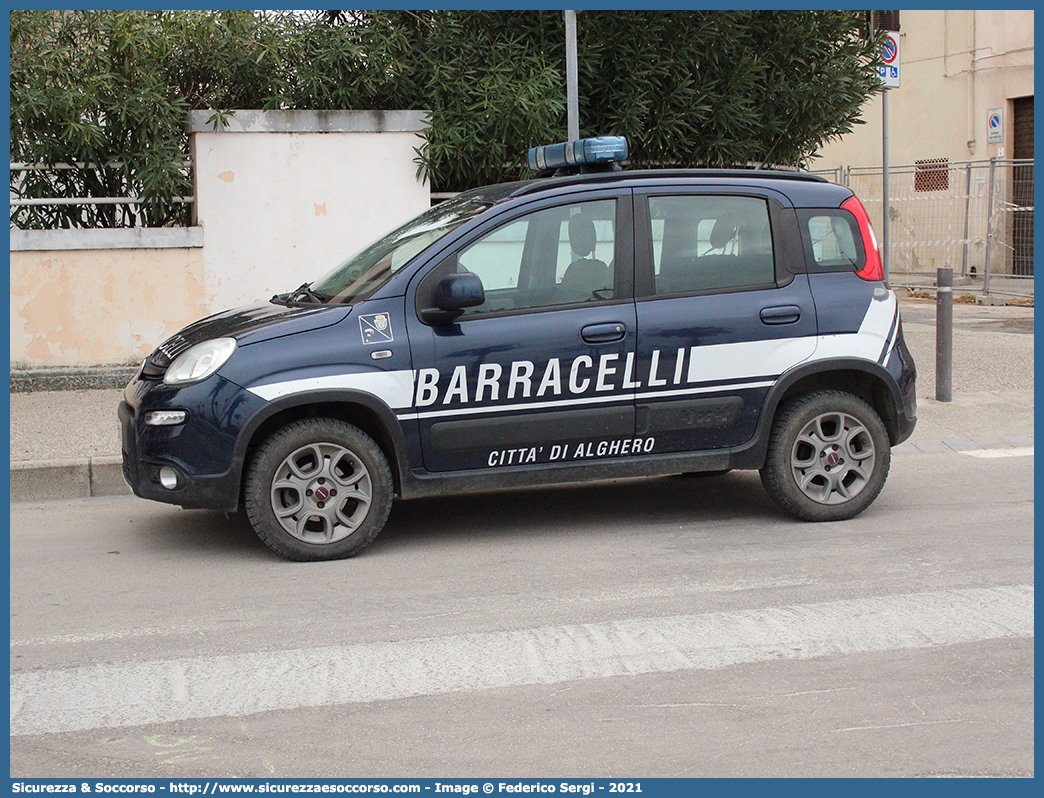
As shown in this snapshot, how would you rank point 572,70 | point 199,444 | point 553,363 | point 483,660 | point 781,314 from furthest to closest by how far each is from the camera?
1. point 572,70
2. point 781,314
3. point 553,363
4. point 199,444
5. point 483,660

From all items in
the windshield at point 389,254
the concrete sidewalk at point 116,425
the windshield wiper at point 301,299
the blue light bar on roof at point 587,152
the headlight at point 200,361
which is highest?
the blue light bar on roof at point 587,152

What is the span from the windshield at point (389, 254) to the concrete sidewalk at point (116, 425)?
1.95 meters

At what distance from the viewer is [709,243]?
6066 mm

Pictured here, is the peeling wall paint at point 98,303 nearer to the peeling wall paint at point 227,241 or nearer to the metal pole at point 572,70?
the peeling wall paint at point 227,241

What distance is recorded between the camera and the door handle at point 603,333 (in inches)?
227

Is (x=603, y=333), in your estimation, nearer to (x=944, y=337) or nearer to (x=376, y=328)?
(x=376, y=328)

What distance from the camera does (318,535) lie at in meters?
5.62

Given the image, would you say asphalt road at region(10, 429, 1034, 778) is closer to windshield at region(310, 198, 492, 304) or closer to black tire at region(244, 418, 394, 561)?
black tire at region(244, 418, 394, 561)

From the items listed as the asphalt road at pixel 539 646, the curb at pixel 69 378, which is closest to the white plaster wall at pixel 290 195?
the curb at pixel 69 378

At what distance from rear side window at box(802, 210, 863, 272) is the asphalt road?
4.53 ft

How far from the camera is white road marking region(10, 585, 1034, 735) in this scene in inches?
154

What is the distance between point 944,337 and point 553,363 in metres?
4.72

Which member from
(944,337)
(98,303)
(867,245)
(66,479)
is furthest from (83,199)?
(944,337)

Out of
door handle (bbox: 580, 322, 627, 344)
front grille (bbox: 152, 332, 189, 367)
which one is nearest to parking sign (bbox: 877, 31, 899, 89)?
door handle (bbox: 580, 322, 627, 344)
